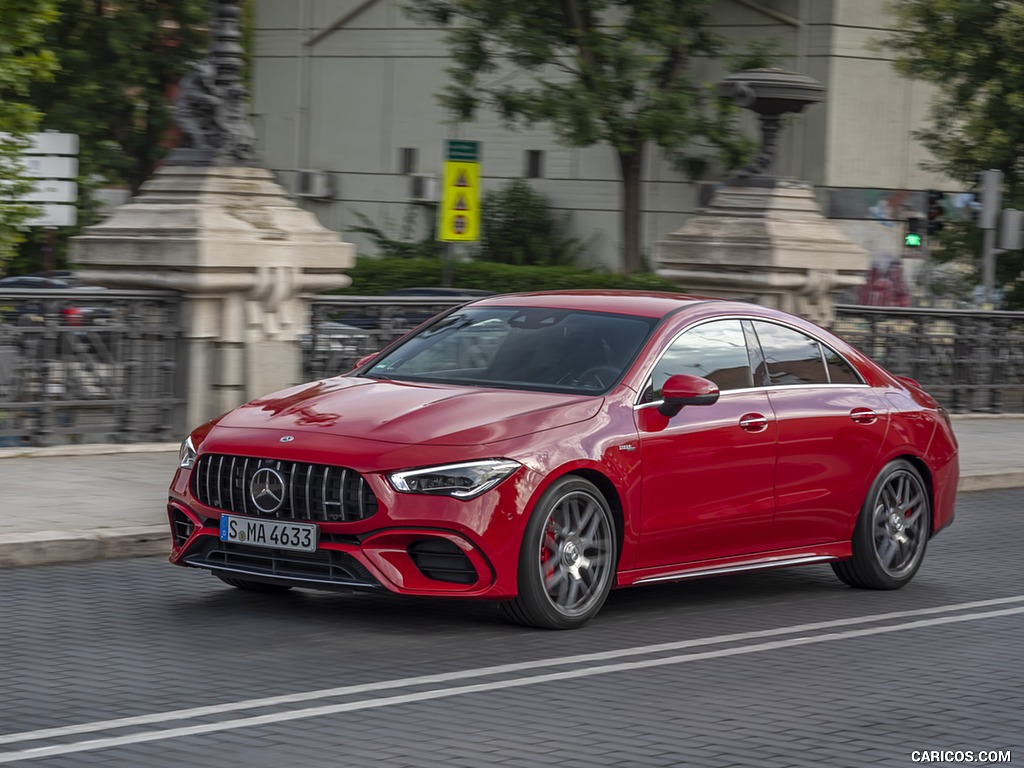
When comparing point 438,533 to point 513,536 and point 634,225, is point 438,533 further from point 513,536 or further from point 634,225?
point 634,225

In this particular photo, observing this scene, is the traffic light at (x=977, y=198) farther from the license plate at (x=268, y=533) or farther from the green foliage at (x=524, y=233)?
the license plate at (x=268, y=533)

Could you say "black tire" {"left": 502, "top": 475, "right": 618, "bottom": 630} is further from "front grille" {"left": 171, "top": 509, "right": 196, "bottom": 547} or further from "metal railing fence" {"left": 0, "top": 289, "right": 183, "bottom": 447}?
"metal railing fence" {"left": 0, "top": 289, "right": 183, "bottom": 447}

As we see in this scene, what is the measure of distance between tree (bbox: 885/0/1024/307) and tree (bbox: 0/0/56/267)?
612 inches

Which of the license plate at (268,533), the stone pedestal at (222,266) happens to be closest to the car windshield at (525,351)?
the license plate at (268,533)

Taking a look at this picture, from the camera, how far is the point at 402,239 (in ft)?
131

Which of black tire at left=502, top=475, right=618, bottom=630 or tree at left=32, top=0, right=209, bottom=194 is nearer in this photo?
black tire at left=502, top=475, right=618, bottom=630

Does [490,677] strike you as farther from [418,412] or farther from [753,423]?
[753,423]

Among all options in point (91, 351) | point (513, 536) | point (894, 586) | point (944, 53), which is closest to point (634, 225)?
point (944, 53)

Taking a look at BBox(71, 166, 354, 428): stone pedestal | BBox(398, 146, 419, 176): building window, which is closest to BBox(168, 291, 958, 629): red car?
BBox(71, 166, 354, 428): stone pedestal

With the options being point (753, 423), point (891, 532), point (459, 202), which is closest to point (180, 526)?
point (753, 423)

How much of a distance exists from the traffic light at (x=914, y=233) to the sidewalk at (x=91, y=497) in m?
16.7

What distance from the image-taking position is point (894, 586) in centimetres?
983

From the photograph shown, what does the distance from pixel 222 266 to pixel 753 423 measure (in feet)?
21.3

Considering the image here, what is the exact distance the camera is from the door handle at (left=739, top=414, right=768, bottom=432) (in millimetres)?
8852
